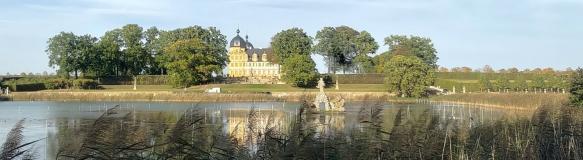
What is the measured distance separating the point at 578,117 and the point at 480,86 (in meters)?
71.3

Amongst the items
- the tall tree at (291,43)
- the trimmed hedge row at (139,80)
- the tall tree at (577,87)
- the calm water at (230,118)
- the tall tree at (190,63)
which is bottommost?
the calm water at (230,118)

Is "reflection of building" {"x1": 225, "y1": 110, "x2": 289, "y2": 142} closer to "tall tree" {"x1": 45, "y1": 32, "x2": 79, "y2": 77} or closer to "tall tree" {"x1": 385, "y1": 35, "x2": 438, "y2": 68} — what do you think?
"tall tree" {"x1": 45, "y1": 32, "x2": 79, "y2": 77}

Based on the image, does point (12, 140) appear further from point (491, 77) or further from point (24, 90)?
point (491, 77)

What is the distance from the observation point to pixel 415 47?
381 ft

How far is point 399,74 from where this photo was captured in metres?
78.2

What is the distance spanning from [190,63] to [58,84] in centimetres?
1740

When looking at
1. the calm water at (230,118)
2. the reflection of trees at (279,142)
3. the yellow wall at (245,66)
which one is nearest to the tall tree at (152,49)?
the yellow wall at (245,66)

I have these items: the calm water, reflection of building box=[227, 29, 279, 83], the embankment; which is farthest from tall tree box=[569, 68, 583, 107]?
reflection of building box=[227, 29, 279, 83]

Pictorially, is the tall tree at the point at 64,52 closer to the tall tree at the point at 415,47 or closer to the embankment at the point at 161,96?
the embankment at the point at 161,96

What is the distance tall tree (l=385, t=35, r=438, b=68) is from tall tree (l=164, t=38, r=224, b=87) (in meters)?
30.6

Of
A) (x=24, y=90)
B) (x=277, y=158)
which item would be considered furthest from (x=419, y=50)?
(x=277, y=158)

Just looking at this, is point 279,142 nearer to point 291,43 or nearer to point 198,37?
point 291,43

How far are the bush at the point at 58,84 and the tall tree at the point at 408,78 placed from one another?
41.7m

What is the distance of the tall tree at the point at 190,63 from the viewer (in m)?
94.4
